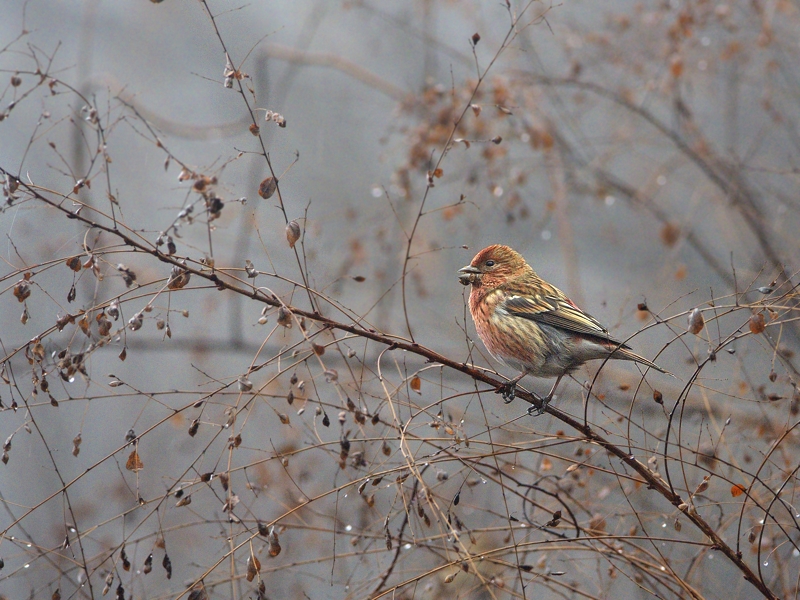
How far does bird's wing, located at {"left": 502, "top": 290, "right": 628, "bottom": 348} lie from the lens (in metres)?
4.62

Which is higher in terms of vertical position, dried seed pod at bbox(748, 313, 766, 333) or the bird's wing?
the bird's wing

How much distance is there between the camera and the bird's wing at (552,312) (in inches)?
182

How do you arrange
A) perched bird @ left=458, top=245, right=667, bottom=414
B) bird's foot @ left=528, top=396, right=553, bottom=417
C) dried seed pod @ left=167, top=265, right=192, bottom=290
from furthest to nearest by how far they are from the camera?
perched bird @ left=458, top=245, right=667, bottom=414
bird's foot @ left=528, top=396, right=553, bottom=417
dried seed pod @ left=167, top=265, right=192, bottom=290

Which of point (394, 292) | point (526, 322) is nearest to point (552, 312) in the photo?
point (526, 322)

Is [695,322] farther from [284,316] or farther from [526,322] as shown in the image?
[526,322]

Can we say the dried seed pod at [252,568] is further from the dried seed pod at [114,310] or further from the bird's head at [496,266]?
the bird's head at [496,266]

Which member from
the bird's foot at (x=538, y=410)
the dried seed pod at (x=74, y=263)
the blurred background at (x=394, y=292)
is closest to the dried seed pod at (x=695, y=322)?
the blurred background at (x=394, y=292)

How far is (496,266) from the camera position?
5.03 metres

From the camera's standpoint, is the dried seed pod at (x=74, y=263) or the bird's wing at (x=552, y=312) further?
the bird's wing at (x=552, y=312)

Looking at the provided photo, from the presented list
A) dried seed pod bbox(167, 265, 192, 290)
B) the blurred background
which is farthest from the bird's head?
dried seed pod bbox(167, 265, 192, 290)

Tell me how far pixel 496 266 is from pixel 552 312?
48 centimetres

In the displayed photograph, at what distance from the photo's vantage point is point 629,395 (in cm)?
651

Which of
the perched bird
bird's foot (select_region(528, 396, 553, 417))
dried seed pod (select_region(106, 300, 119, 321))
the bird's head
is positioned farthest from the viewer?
the bird's head

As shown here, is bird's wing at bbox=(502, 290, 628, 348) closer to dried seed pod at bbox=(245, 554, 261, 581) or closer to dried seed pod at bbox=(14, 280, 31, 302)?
dried seed pod at bbox=(245, 554, 261, 581)
